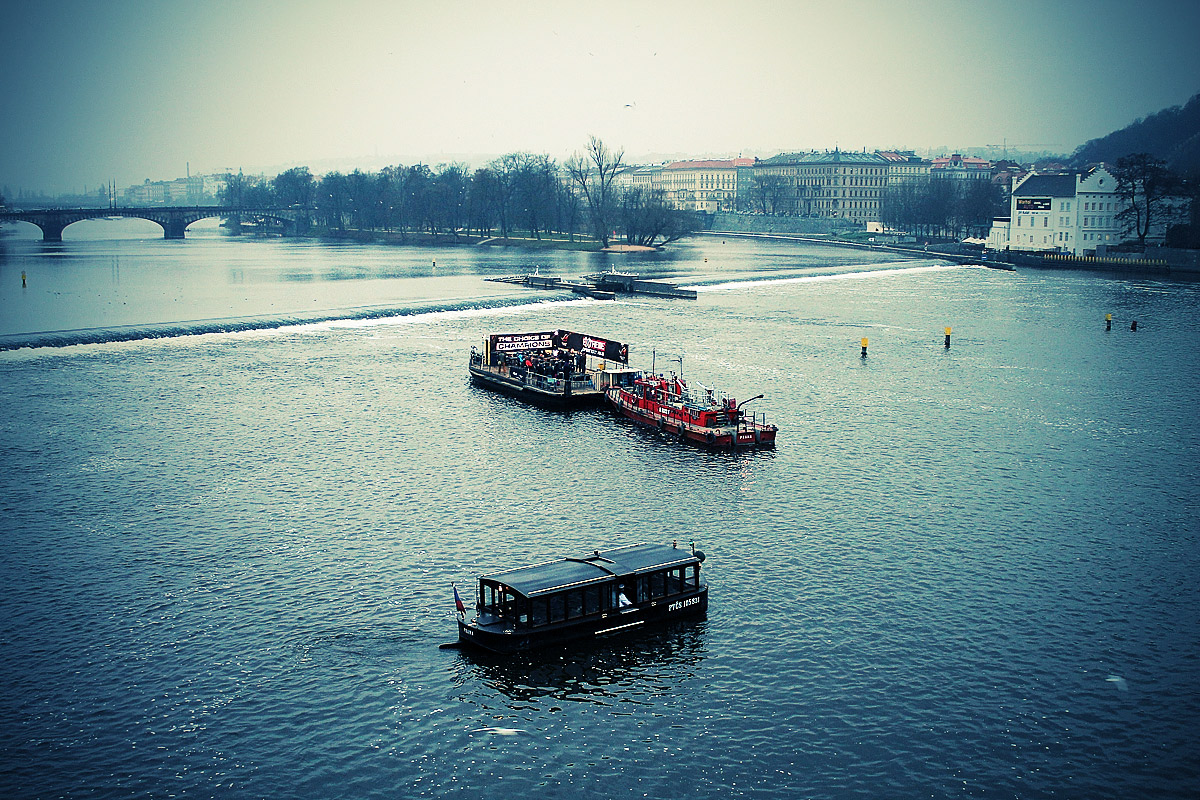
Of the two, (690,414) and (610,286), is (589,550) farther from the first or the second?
(610,286)

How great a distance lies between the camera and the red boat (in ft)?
149

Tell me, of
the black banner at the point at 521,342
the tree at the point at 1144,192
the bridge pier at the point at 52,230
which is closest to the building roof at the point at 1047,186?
the tree at the point at 1144,192

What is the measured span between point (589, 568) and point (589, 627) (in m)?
1.72

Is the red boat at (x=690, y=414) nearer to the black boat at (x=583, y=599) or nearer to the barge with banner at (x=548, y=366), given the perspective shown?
the barge with banner at (x=548, y=366)

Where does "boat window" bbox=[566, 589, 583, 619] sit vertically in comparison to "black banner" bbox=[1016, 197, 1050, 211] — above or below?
below

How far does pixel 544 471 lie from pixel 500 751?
20.2 meters

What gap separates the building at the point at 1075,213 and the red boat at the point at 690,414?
112412 millimetres

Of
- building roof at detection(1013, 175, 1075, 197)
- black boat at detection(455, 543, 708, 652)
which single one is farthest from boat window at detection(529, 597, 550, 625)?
building roof at detection(1013, 175, 1075, 197)

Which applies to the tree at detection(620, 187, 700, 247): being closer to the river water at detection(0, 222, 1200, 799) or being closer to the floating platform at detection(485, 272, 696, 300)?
the floating platform at detection(485, 272, 696, 300)

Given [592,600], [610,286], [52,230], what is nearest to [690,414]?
[592,600]

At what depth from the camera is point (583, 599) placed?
26.5 m

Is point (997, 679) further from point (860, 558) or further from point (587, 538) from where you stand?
point (587, 538)

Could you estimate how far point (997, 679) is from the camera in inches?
972

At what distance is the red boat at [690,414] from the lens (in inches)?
1790
